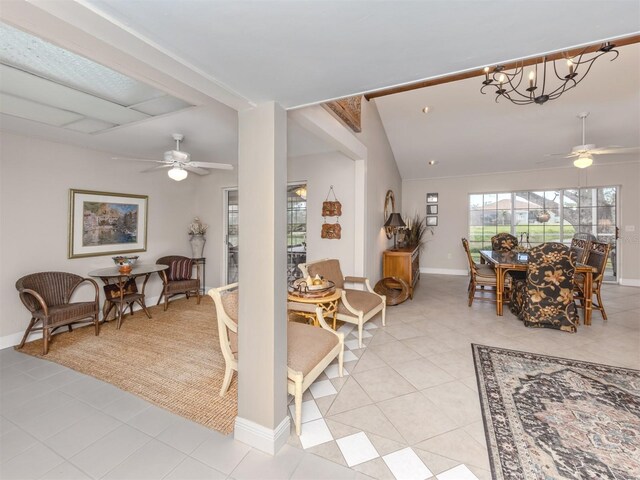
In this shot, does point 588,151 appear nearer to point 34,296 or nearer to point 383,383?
point 383,383

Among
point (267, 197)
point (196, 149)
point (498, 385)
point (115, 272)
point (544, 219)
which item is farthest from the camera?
point (544, 219)

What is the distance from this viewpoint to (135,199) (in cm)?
436

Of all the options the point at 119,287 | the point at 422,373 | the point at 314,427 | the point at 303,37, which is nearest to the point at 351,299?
the point at 422,373

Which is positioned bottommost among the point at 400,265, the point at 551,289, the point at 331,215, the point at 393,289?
the point at 393,289

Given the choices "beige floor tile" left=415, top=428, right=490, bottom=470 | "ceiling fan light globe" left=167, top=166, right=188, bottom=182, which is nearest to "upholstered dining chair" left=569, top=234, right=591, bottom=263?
"beige floor tile" left=415, top=428, right=490, bottom=470

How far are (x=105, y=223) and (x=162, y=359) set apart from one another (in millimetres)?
2491

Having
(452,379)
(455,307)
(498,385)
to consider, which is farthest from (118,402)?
(455,307)

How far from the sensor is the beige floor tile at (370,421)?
5.80 ft

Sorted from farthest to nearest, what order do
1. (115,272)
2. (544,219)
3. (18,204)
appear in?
(544,219), (115,272), (18,204)

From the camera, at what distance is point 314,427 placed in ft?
5.99

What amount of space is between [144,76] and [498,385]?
3.41 meters

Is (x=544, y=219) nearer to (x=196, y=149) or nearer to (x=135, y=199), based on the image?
(x=196, y=149)

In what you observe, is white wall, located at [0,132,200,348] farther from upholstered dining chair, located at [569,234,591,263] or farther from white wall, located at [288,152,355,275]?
upholstered dining chair, located at [569,234,591,263]

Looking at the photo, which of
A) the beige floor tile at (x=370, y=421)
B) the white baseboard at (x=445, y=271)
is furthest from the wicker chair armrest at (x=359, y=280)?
the white baseboard at (x=445, y=271)
